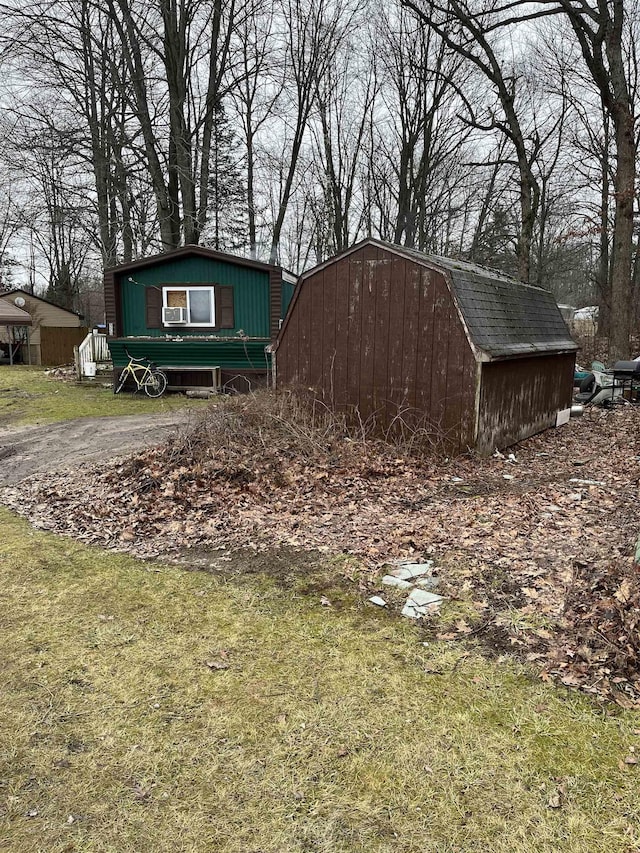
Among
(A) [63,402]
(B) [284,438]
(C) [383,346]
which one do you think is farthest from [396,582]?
(A) [63,402]

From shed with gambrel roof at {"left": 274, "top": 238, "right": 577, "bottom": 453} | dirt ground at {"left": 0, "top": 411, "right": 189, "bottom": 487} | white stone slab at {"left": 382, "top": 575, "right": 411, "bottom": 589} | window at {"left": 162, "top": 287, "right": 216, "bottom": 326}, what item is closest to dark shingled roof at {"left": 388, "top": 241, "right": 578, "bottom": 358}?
shed with gambrel roof at {"left": 274, "top": 238, "right": 577, "bottom": 453}

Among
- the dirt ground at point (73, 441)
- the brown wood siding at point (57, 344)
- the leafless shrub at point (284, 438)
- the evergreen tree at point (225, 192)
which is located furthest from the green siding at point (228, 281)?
the brown wood siding at point (57, 344)

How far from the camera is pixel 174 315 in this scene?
15.6 m

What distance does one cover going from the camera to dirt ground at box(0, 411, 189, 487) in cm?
818

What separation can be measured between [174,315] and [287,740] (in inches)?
558

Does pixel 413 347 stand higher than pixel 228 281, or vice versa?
pixel 228 281

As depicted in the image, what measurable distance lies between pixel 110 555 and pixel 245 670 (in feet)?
7.55

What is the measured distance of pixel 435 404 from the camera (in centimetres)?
818

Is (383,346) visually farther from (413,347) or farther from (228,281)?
(228,281)

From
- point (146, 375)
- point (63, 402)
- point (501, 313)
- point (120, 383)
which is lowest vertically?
point (63, 402)

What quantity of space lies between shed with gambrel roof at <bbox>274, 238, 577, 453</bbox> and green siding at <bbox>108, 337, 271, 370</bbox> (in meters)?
6.14

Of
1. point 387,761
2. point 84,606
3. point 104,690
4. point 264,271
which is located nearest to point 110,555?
point 84,606

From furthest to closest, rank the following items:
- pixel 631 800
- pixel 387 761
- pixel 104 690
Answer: pixel 104 690, pixel 387 761, pixel 631 800

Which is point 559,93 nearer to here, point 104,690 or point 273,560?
point 273,560
